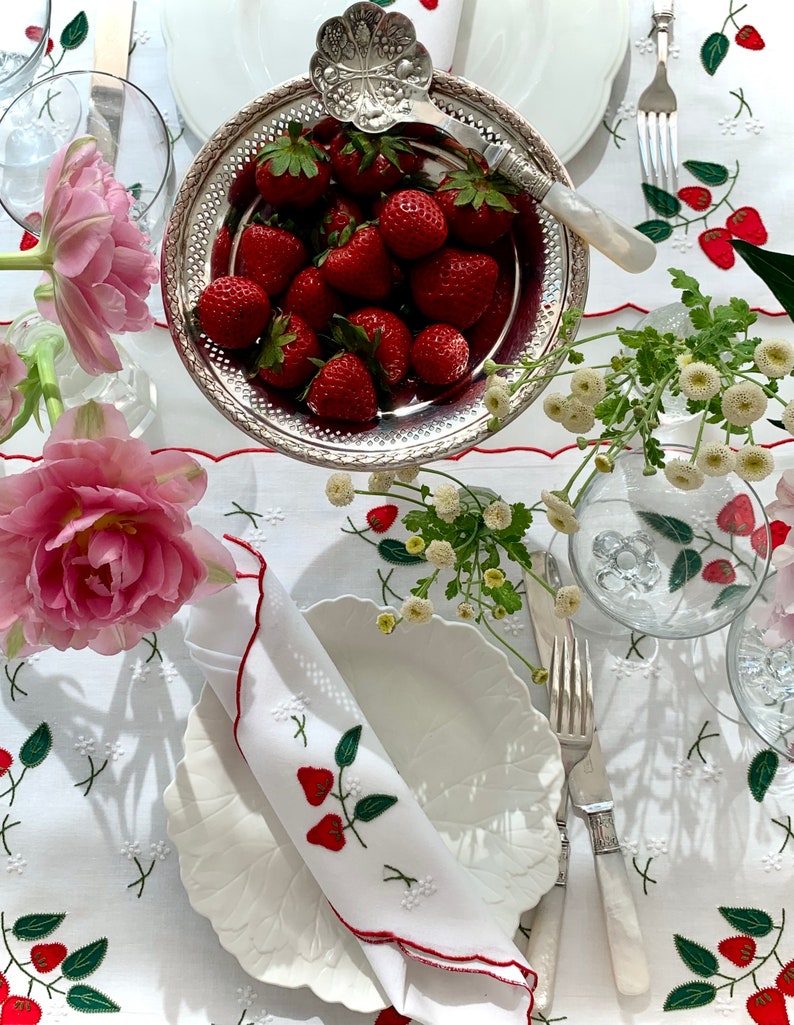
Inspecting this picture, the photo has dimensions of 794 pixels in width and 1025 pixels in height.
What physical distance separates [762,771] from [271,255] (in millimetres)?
606

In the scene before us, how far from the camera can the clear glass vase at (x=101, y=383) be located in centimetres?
76

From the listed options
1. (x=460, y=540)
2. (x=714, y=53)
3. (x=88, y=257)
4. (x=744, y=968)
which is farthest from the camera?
(x=714, y=53)

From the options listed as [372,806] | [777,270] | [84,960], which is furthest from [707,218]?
[84,960]

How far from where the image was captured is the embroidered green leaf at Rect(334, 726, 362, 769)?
71cm

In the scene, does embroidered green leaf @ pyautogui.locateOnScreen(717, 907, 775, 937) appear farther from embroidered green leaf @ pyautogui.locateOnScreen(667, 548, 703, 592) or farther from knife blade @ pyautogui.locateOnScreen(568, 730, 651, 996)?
embroidered green leaf @ pyautogui.locateOnScreen(667, 548, 703, 592)

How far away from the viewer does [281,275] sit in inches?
27.3

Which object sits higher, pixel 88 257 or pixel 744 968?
pixel 88 257

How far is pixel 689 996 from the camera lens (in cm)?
74

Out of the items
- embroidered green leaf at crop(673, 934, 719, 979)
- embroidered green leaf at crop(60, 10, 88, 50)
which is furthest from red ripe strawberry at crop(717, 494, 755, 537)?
embroidered green leaf at crop(60, 10, 88, 50)

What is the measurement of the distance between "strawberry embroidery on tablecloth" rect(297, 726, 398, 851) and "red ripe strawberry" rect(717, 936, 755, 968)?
32cm

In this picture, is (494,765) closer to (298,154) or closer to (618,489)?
(618,489)

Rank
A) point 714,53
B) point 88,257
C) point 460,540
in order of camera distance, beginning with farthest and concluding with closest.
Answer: point 714,53 < point 460,540 < point 88,257

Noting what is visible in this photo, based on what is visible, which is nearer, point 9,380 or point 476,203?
point 9,380

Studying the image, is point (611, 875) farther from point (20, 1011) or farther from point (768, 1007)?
point (20, 1011)
